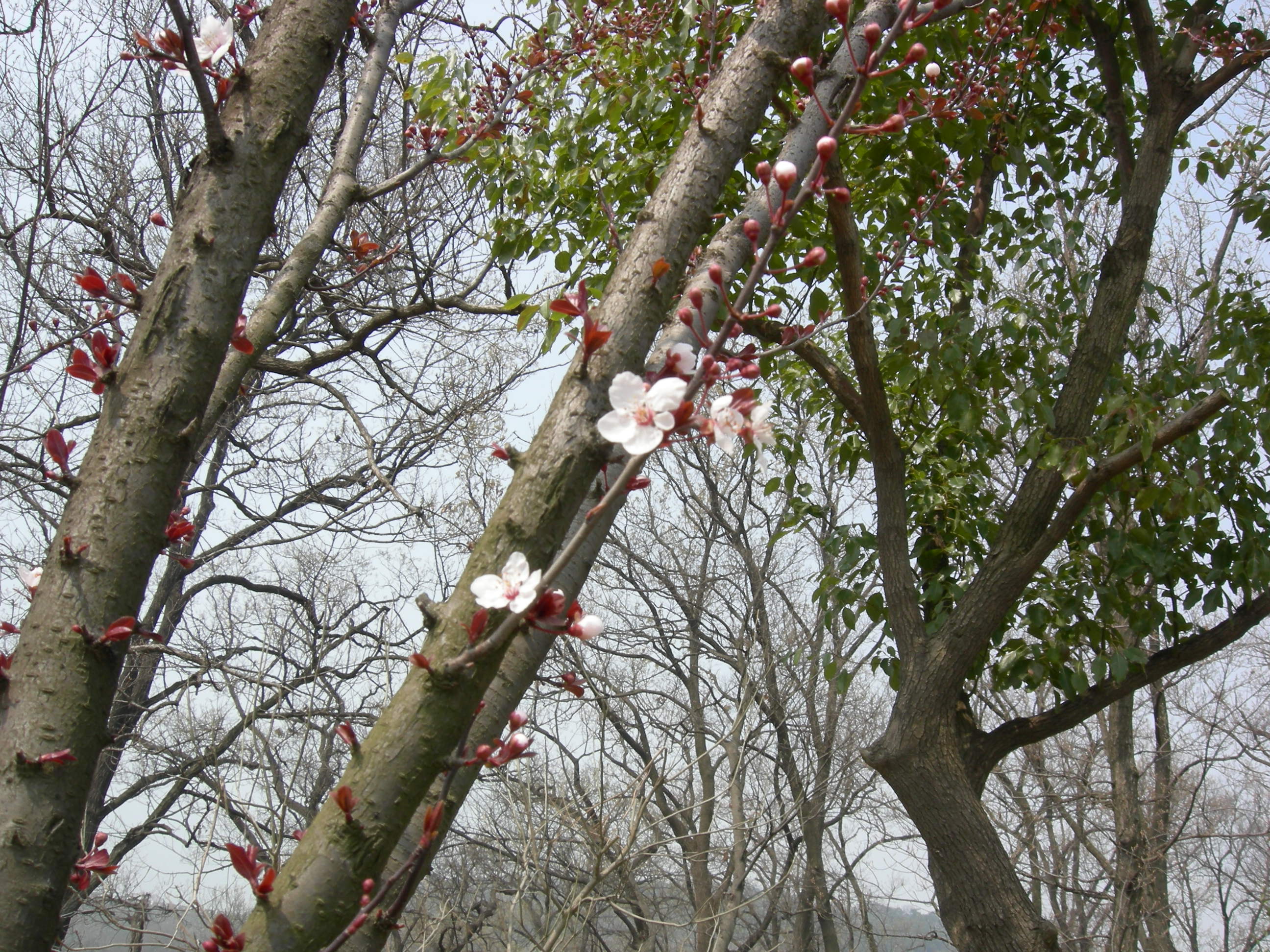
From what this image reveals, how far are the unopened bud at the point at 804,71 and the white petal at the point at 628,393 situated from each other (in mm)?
517

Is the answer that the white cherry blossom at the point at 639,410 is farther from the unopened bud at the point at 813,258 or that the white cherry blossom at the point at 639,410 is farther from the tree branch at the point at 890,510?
the tree branch at the point at 890,510

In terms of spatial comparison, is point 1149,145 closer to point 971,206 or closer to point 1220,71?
point 1220,71

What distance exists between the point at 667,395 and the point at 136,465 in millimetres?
594

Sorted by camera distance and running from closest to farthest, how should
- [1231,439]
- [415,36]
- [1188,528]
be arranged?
[1231,439] < [1188,528] < [415,36]

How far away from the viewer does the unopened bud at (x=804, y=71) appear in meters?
1.02

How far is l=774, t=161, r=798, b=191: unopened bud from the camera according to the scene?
2.75 ft

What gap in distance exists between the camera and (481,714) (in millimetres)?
926

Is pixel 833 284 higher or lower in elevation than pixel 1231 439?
higher

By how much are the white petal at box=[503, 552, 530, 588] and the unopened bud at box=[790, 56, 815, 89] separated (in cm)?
69

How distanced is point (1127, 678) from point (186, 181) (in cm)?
351

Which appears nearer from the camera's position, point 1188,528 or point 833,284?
point 1188,528

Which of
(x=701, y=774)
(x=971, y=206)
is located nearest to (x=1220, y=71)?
(x=971, y=206)

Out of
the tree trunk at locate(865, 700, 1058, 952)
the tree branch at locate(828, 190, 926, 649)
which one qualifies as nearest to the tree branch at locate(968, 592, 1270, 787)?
the tree trunk at locate(865, 700, 1058, 952)

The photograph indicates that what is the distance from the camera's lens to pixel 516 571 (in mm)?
732
